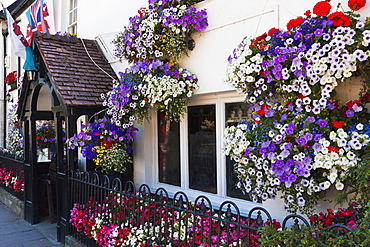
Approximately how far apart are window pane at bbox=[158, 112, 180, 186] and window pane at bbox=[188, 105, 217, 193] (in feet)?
1.03

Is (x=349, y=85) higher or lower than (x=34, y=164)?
higher

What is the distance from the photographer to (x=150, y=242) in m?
3.85

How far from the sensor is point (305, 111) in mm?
2951

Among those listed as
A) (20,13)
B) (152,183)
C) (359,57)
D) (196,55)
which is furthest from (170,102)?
(20,13)

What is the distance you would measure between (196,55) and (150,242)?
2.49 metres

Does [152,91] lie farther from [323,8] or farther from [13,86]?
[13,86]

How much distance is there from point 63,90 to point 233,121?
2694 millimetres

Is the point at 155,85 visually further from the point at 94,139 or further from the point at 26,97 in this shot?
the point at 26,97

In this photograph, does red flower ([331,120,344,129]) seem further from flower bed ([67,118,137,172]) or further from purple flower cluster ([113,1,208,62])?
flower bed ([67,118,137,172])

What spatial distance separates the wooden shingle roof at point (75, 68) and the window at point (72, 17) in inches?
99.7

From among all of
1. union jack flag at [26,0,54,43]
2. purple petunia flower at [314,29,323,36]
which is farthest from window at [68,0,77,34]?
purple petunia flower at [314,29,323,36]

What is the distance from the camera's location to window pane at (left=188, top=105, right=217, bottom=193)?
15.4 feet

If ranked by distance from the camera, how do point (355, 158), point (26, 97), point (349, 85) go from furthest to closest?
point (26, 97) < point (349, 85) < point (355, 158)

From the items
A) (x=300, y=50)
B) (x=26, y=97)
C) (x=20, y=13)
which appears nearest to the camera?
(x=300, y=50)
